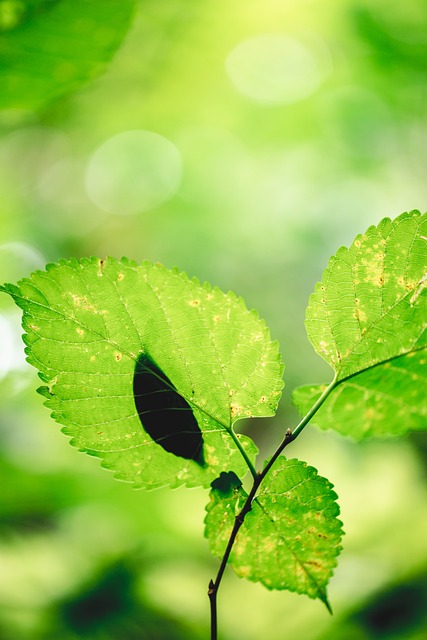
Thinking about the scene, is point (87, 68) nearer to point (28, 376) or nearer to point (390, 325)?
point (390, 325)

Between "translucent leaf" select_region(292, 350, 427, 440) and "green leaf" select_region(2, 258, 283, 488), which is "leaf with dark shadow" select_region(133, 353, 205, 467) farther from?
"translucent leaf" select_region(292, 350, 427, 440)

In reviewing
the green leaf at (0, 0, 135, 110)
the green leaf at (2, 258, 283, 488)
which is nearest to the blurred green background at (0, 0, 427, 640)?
the green leaf at (0, 0, 135, 110)

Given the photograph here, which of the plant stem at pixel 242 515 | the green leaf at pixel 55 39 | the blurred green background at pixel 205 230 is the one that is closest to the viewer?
the plant stem at pixel 242 515

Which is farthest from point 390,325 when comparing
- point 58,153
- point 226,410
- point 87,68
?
point 58,153

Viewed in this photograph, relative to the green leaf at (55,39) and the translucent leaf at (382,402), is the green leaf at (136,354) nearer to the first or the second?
the translucent leaf at (382,402)

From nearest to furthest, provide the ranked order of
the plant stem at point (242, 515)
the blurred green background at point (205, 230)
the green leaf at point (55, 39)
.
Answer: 1. the plant stem at point (242, 515)
2. the green leaf at point (55, 39)
3. the blurred green background at point (205, 230)

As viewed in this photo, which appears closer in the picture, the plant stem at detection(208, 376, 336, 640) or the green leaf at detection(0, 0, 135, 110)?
the plant stem at detection(208, 376, 336, 640)

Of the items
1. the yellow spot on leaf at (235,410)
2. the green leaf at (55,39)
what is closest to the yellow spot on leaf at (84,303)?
the yellow spot on leaf at (235,410)

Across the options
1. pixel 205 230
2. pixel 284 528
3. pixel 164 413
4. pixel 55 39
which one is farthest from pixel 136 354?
pixel 205 230
